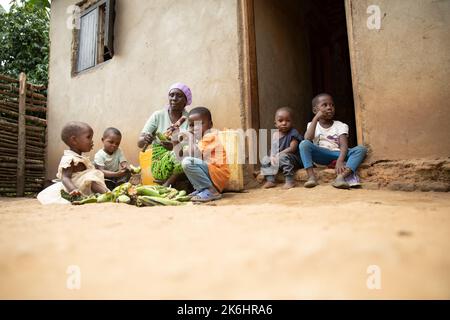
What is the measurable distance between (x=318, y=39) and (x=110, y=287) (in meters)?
6.72

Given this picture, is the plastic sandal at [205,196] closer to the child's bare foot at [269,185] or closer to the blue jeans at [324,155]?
the child's bare foot at [269,185]

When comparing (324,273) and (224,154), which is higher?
(224,154)

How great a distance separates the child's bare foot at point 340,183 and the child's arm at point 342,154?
0.09 metres

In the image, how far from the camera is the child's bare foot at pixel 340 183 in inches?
104

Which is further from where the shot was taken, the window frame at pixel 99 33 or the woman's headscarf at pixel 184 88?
the window frame at pixel 99 33

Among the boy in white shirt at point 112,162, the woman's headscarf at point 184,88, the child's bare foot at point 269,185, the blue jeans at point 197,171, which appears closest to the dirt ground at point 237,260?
the blue jeans at point 197,171

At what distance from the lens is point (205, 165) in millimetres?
2787

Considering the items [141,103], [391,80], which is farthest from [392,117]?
[141,103]

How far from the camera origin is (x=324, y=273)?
0.65 metres

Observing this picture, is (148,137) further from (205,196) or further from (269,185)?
(269,185)

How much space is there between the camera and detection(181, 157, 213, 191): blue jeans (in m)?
2.70

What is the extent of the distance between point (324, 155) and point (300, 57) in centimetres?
278

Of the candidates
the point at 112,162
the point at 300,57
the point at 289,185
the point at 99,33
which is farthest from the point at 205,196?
the point at 99,33
